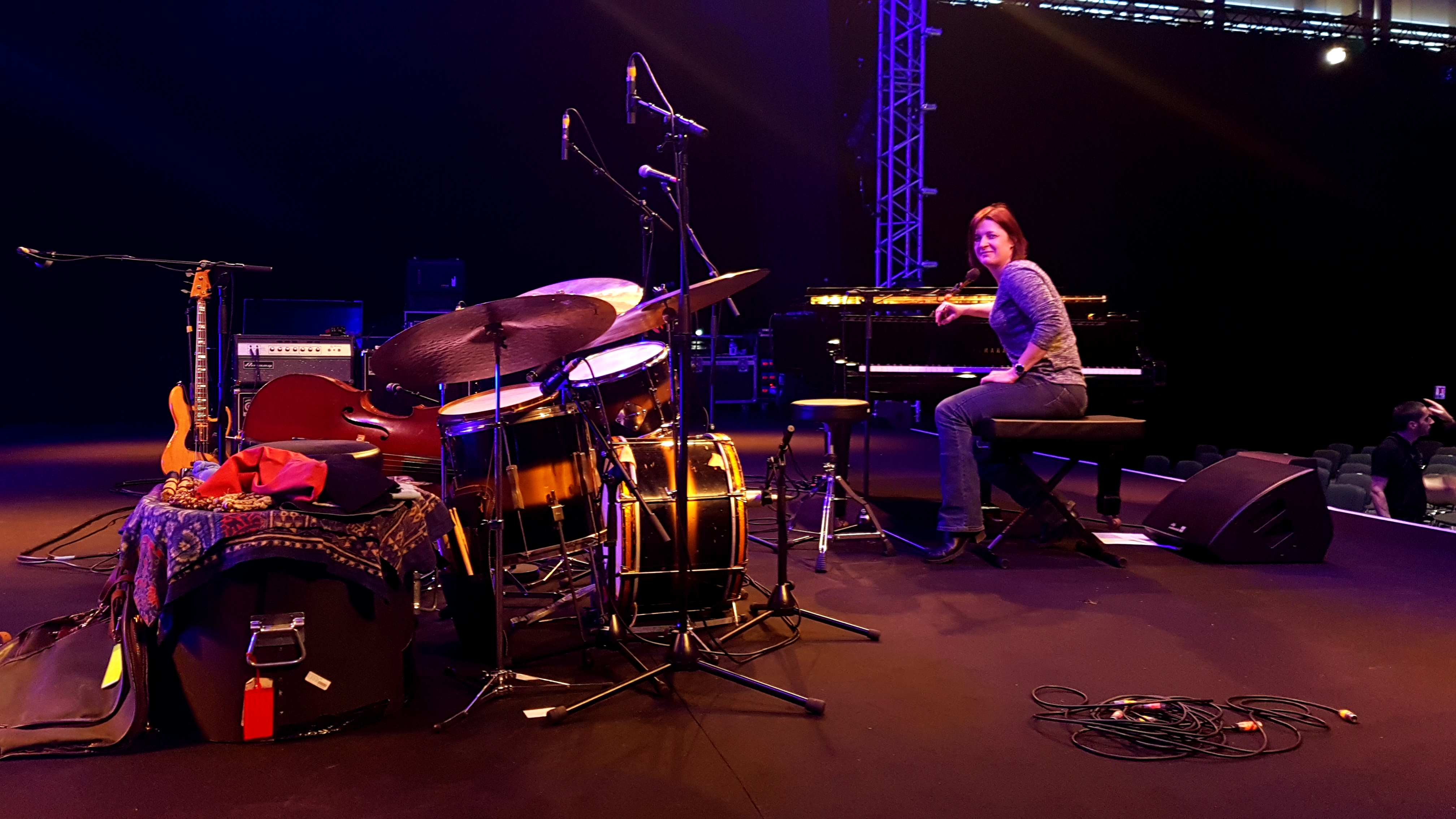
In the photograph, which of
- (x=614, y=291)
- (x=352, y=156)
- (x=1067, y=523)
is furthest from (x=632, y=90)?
(x=352, y=156)

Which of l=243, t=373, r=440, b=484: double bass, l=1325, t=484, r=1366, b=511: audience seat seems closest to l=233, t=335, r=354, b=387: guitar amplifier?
l=243, t=373, r=440, b=484: double bass

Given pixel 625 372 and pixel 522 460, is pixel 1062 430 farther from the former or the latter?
pixel 522 460

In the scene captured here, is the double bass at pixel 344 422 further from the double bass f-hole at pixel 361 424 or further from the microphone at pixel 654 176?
the microphone at pixel 654 176

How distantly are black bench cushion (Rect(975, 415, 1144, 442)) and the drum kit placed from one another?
1.49 m

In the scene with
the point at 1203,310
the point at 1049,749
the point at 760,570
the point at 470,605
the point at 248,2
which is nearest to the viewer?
the point at 1049,749

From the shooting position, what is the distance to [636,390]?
361cm

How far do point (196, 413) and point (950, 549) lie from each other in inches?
179

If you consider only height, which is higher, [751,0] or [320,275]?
[751,0]

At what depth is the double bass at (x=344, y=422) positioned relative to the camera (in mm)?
4809

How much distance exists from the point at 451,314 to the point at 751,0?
30.3 feet

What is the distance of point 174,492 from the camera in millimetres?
2486

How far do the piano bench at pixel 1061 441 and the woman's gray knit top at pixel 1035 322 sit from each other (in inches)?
10.0

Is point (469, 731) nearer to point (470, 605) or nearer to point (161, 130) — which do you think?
point (470, 605)

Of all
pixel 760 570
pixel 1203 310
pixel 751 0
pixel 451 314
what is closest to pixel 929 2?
pixel 751 0
